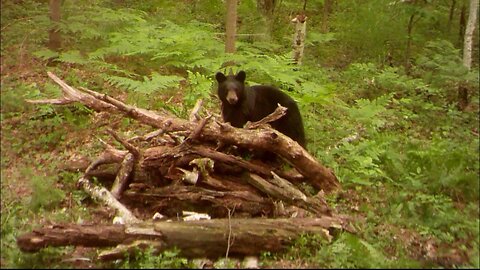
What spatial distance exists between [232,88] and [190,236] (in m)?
2.87

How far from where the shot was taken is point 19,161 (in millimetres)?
7844

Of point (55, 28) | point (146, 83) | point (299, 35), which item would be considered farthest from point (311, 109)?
point (55, 28)

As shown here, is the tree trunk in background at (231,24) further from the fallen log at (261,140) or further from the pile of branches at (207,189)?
the fallen log at (261,140)

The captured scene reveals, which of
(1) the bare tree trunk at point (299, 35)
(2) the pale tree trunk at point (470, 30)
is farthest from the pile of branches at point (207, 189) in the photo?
(2) the pale tree trunk at point (470, 30)

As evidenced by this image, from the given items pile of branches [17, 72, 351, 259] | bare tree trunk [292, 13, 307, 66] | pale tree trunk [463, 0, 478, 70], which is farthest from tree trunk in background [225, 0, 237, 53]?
pale tree trunk [463, 0, 478, 70]

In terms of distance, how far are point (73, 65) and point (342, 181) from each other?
23.5 ft

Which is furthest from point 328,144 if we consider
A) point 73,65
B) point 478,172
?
point 73,65

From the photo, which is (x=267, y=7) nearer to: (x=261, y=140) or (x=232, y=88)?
(x=232, y=88)

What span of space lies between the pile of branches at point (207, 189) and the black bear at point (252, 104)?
2.35 feet

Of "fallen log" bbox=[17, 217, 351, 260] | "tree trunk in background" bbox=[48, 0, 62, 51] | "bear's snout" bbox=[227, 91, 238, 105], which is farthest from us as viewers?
"tree trunk in background" bbox=[48, 0, 62, 51]

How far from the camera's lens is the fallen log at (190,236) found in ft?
16.3

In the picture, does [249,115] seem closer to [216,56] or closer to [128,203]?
[128,203]

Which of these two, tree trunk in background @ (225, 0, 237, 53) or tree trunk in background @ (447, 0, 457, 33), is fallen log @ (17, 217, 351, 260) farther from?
tree trunk in background @ (447, 0, 457, 33)

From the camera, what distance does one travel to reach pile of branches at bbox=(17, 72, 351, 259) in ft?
17.0
